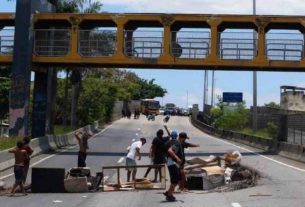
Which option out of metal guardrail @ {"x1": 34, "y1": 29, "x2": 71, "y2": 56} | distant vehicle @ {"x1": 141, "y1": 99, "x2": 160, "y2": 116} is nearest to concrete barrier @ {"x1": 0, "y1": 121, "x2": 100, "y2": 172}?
metal guardrail @ {"x1": 34, "y1": 29, "x2": 71, "y2": 56}

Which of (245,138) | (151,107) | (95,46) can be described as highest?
(95,46)

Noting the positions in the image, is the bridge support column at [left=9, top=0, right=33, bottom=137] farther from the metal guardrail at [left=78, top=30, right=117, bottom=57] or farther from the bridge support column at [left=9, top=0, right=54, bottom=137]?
the metal guardrail at [left=78, top=30, right=117, bottom=57]

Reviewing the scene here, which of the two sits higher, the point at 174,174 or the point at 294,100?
the point at 294,100

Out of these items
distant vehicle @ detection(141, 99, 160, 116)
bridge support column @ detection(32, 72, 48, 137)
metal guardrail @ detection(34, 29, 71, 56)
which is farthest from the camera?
distant vehicle @ detection(141, 99, 160, 116)

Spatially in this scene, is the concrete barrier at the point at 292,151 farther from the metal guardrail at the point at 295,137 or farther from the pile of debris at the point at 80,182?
the pile of debris at the point at 80,182

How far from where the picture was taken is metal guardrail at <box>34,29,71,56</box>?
1554 inches

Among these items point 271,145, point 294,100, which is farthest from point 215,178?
point 294,100

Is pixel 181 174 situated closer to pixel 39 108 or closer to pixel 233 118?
pixel 39 108

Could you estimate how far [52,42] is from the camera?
39.9 metres

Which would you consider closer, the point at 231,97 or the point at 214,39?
the point at 214,39

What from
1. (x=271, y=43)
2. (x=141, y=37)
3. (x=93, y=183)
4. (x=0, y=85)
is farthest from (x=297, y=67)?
(x=0, y=85)

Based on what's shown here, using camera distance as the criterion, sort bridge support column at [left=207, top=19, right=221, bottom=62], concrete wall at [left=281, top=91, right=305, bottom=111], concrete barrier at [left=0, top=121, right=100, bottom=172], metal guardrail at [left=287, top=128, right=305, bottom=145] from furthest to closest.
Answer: concrete wall at [left=281, top=91, right=305, bottom=111]
metal guardrail at [left=287, top=128, right=305, bottom=145]
bridge support column at [left=207, top=19, right=221, bottom=62]
concrete barrier at [left=0, top=121, right=100, bottom=172]

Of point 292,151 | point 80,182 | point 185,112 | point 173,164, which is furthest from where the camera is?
point 185,112

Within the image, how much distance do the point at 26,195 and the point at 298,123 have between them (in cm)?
3341
